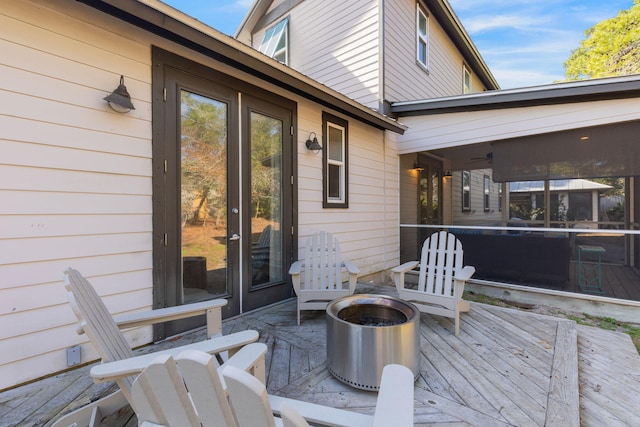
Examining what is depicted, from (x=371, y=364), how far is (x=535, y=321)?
2.54m

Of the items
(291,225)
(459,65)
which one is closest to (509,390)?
(291,225)

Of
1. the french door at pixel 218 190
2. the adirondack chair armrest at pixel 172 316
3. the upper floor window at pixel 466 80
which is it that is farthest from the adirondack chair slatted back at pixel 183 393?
the upper floor window at pixel 466 80

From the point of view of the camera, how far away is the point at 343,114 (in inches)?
188

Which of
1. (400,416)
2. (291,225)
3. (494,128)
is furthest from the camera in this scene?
(494,128)

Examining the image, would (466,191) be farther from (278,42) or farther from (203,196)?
(203,196)

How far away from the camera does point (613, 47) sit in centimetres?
1355

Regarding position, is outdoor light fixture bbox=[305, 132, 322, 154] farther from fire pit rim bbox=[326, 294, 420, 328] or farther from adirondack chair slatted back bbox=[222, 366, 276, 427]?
adirondack chair slatted back bbox=[222, 366, 276, 427]

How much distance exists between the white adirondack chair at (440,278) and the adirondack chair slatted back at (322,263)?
2.37ft

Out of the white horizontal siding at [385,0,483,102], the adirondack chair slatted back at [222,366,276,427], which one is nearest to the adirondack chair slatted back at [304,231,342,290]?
the adirondack chair slatted back at [222,366,276,427]

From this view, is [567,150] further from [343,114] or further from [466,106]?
[343,114]

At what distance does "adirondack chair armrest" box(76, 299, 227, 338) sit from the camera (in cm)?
184

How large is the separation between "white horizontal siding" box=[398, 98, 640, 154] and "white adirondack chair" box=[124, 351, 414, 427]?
485 cm

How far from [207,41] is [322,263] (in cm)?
264

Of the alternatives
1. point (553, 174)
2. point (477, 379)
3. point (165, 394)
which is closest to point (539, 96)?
point (553, 174)
